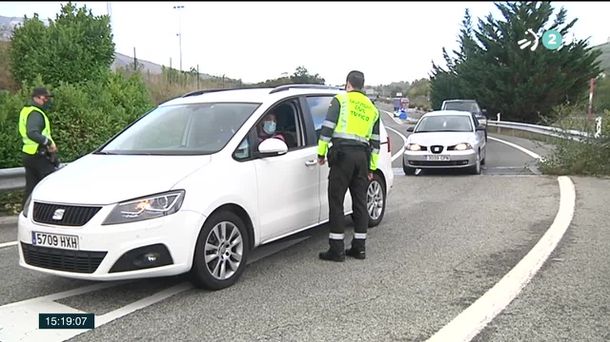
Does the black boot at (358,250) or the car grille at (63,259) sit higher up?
the car grille at (63,259)

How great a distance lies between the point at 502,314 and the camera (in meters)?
4.37

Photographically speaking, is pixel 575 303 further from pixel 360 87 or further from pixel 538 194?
pixel 538 194

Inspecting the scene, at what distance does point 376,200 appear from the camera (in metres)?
7.58

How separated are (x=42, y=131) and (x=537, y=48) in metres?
32.6

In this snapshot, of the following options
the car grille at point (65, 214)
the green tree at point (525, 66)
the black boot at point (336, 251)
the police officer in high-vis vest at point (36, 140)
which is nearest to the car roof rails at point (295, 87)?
the black boot at point (336, 251)

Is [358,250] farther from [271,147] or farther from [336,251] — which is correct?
[271,147]

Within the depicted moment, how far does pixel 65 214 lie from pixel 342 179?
103 inches

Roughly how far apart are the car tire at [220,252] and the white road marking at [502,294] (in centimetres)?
190

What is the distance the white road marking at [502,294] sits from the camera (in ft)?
13.3

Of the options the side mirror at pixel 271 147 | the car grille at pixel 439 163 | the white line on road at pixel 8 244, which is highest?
the side mirror at pixel 271 147

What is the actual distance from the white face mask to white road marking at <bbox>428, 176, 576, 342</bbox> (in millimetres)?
2528

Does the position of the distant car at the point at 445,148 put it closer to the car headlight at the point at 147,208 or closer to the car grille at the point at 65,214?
Result: the car headlight at the point at 147,208

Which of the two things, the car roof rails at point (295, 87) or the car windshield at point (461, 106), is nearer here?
the car roof rails at point (295, 87)

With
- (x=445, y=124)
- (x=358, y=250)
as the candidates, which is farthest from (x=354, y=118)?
(x=445, y=124)
